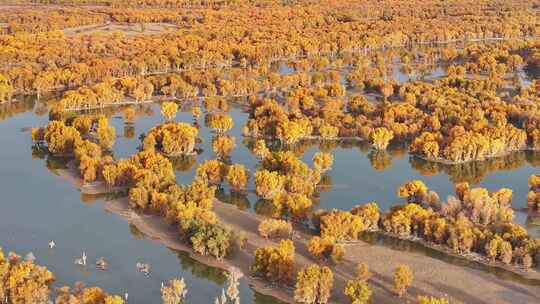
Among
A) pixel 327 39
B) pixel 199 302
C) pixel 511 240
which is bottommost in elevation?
pixel 199 302

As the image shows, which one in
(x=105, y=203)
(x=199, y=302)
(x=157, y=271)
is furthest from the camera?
(x=105, y=203)

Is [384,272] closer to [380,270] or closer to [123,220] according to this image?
[380,270]

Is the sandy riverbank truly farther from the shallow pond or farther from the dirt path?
the shallow pond

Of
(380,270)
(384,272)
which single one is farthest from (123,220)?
(384,272)

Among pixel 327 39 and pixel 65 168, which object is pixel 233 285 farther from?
pixel 327 39

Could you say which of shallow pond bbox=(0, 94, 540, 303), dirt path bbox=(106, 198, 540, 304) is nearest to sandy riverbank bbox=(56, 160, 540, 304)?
dirt path bbox=(106, 198, 540, 304)

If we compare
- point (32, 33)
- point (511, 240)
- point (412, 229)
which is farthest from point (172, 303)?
point (32, 33)

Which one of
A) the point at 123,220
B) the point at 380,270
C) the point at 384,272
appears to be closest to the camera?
the point at 384,272

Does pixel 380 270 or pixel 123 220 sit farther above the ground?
pixel 380 270
